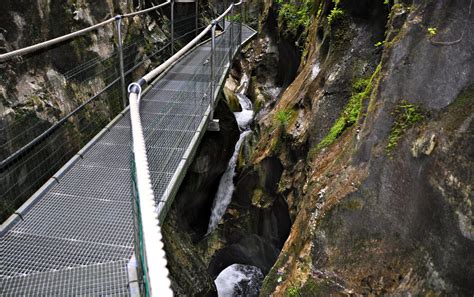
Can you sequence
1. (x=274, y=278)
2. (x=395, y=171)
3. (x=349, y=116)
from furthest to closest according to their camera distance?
(x=349, y=116)
(x=274, y=278)
(x=395, y=171)

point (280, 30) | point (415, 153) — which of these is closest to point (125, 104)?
point (415, 153)

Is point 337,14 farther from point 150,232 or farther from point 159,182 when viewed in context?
point 150,232

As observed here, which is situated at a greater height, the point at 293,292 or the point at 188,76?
the point at 188,76

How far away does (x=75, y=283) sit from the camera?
10.3ft

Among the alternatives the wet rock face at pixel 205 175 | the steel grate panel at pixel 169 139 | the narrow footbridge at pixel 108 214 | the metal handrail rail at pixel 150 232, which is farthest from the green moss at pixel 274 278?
the metal handrail rail at pixel 150 232

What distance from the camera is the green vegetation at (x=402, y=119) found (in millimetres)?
4172

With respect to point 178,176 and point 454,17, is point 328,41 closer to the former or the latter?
point 454,17

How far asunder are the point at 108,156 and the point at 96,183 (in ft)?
2.38

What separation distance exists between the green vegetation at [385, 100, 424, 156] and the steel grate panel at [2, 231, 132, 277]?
2.97 m

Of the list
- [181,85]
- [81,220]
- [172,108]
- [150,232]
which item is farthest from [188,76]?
[150,232]

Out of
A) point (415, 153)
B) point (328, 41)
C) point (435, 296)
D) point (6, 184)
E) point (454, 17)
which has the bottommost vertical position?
point (435, 296)

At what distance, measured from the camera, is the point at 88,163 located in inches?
199

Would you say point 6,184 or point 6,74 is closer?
point 6,184

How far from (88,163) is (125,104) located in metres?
1.94
